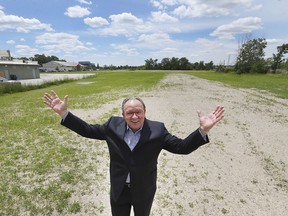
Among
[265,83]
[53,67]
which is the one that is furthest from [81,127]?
[53,67]

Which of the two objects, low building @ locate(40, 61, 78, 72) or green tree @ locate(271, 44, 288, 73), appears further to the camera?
low building @ locate(40, 61, 78, 72)

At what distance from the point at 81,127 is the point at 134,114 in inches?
26.8

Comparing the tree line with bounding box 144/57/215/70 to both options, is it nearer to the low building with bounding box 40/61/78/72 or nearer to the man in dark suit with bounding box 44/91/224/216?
the low building with bounding box 40/61/78/72

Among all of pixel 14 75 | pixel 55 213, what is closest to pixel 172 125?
pixel 55 213

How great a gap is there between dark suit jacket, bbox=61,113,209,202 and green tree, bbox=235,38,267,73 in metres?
63.7

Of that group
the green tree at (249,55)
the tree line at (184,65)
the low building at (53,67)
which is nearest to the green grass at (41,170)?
the green tree at (249,55)

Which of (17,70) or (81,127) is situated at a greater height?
(81,127)

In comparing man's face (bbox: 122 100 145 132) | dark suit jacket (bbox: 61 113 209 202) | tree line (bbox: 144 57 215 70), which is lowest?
tree line (bbox: 144 57 215 70)

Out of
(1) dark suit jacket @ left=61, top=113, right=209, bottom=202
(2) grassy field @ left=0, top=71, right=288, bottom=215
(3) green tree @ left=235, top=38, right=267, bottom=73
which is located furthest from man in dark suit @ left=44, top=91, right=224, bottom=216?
(3) green tree @ left=235, top=38, right=267, bottom=73

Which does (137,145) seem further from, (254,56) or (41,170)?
(254,56)

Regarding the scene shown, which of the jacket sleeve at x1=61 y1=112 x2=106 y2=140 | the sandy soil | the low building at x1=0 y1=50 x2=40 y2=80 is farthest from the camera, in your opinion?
the low building at x1=0 y1=50 x2=40 y2=80

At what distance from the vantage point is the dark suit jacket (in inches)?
83.3

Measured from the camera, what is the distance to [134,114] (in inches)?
84.5

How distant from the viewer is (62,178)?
→ 184 inches
